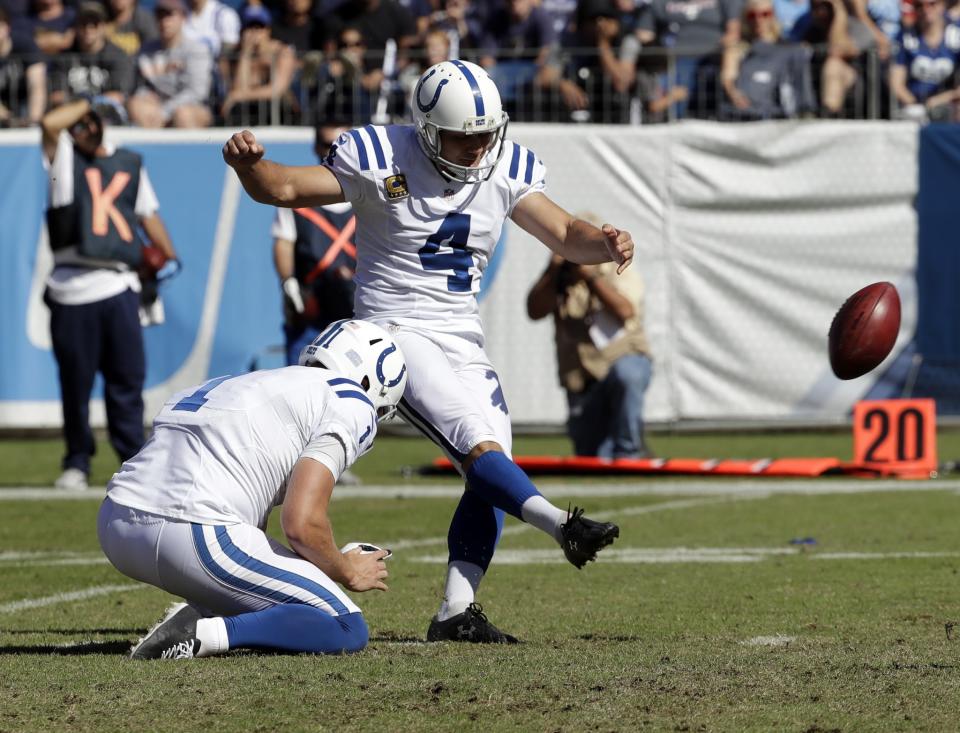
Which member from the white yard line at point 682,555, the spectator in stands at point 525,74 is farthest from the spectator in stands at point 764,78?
the white yard line at point 682,555

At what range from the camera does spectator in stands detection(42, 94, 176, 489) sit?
8.97 metres

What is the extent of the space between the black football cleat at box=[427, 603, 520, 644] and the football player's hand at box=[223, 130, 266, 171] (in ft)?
4.58

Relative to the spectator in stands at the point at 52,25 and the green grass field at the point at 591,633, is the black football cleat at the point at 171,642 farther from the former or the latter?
the spectator in stands at the point at 52,25

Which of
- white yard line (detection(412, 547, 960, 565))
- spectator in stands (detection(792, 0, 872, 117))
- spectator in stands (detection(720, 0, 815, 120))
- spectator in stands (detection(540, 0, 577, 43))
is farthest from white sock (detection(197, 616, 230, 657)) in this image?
spectator in stands (detection(540, 0, 577, 43))

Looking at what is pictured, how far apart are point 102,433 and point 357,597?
7.86 metres

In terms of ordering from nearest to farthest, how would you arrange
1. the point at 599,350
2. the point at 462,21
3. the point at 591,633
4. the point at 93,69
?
the point at 591,633, the point at 599,350, the point at 93,69, the point at 462,21

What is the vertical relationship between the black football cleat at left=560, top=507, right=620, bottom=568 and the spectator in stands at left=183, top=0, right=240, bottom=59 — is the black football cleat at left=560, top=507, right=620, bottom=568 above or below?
below

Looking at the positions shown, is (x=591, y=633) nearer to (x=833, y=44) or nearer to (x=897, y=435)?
(x=897, y=435)

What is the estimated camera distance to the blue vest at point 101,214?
8.94 metres

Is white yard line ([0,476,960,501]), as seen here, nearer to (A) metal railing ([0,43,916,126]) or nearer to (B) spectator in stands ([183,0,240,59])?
(A) metal railing ([0,43,916,126])

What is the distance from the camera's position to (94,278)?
904 cm

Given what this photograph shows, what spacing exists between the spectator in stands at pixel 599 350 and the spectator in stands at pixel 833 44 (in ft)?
9.38

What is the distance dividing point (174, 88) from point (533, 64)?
275 cm

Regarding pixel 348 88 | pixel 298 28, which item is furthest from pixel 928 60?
pixel 298 28
